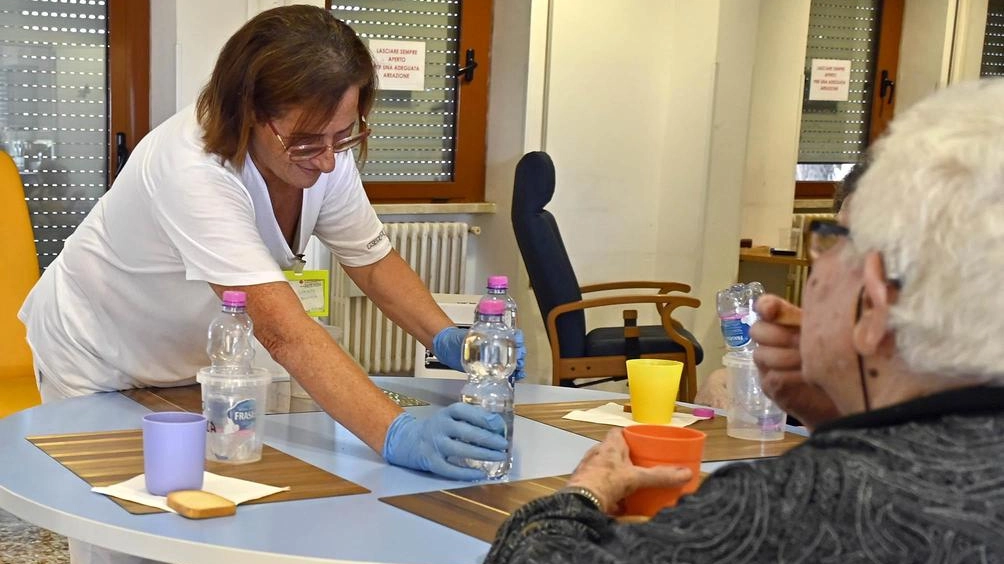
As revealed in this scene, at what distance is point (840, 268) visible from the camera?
1.11 metres

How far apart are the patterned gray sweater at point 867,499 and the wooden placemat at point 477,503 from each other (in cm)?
50

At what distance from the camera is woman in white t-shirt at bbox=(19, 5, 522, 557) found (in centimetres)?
190

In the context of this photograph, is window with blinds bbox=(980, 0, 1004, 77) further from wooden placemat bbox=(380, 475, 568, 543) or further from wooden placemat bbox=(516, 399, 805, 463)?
wooden placemat bbox=(380, 475, 568, 543)

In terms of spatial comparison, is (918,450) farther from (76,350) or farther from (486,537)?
(76,350)

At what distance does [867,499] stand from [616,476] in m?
0.42

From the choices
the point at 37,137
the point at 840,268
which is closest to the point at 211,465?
the point at 840,268

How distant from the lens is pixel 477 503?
1.64 metres

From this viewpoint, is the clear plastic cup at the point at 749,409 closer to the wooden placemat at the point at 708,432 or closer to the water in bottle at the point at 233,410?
the wooden placemat at the point at 708,432

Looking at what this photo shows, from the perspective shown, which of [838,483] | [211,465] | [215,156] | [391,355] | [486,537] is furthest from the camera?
[391,355]

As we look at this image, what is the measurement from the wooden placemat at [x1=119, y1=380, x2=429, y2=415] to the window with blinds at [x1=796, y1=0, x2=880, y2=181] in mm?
4848

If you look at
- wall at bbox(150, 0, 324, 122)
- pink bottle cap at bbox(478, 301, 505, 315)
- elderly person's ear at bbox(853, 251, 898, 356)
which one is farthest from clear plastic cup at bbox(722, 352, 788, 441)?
wall at bbox(150, 0, 324, 122)

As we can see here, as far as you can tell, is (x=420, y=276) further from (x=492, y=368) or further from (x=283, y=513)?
(x=283, y=513)

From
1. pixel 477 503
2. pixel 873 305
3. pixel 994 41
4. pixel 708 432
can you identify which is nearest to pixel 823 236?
pixel 873 305

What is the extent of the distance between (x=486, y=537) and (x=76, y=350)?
3.79 feet
